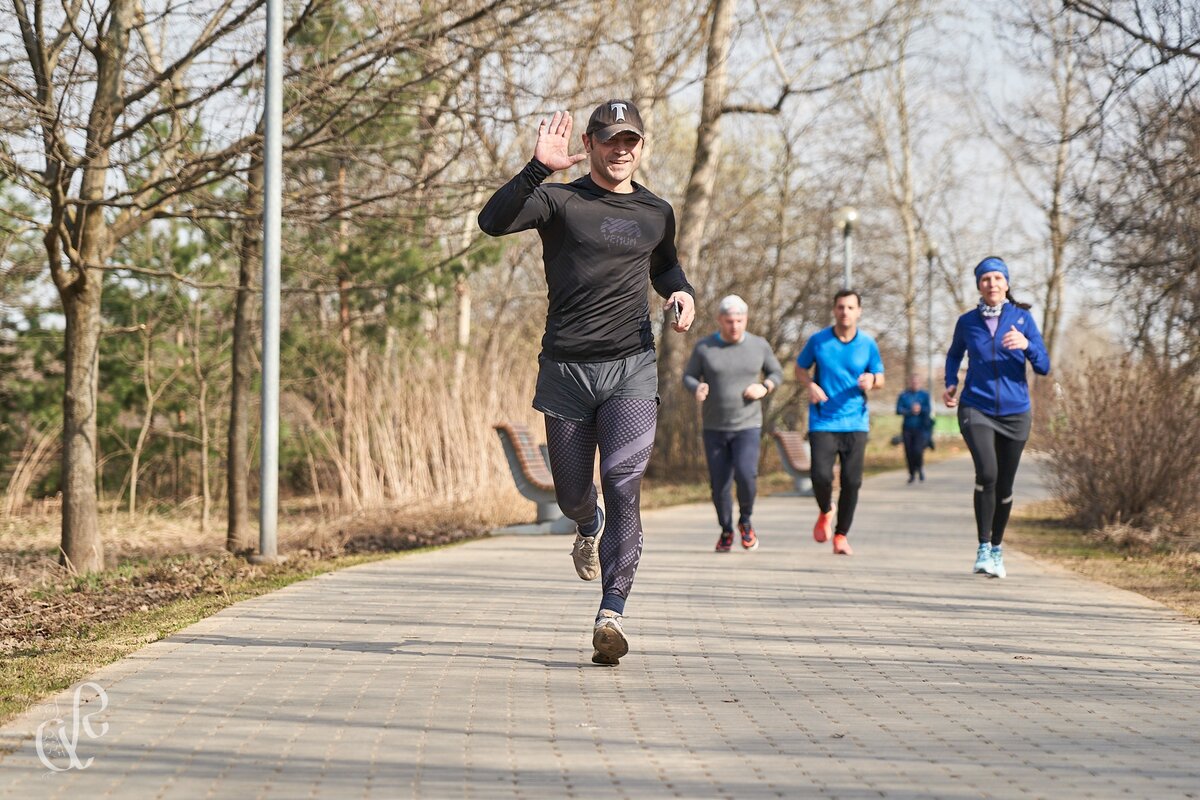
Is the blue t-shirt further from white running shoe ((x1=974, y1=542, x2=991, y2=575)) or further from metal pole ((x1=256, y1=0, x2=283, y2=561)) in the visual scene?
metal pole ((x1=256, y1=0, x2=283, y2=561))

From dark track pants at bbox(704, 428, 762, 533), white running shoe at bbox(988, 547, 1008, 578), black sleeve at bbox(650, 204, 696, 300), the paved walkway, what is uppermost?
black sleeve at bbox(650, 204, 696, 300)

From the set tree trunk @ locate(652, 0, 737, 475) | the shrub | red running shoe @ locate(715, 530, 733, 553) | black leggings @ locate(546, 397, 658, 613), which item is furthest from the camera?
tree trunk @ locate(652, 0, 737, 475)

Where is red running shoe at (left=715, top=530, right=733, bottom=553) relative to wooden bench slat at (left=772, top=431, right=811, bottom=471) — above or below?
below

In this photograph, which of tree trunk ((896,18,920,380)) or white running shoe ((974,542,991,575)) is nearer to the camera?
white running shoe ((974,542,991,575))

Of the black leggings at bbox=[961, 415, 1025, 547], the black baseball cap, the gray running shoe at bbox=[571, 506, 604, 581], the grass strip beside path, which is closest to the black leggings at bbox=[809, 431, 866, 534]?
the black leggings at bbox=[961, 415, 1025, 547]

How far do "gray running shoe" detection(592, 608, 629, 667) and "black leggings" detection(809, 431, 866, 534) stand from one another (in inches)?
221

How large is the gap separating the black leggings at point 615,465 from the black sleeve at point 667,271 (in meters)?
0.55

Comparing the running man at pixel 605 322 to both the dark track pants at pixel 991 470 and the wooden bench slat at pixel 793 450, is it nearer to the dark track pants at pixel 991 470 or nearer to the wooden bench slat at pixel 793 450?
the dark track pants at pixel 991 470

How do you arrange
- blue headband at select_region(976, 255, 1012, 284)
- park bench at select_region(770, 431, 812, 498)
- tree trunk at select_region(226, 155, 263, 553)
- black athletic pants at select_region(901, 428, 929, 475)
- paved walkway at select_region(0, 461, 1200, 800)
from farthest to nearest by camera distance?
black athletic pants at select_region(901, 428, 929, 475) → park bench at select_region(770, 431, 812, 498) → tree trunk at select_region(226, 155, 263, 553) → blue headband at select_region(976, 255, 1012, 284) → paved walkway at select_region(0, 461, 1200, 800)

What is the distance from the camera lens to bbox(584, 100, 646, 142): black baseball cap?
626 cm

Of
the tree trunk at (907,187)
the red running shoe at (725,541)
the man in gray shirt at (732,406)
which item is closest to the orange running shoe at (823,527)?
the man in gray shirt at (732,406)

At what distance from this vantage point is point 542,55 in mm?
12062

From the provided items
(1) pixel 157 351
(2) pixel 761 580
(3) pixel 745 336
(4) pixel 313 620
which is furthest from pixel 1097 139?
(1) pixel 157 351

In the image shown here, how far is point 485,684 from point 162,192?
7.18 meters
